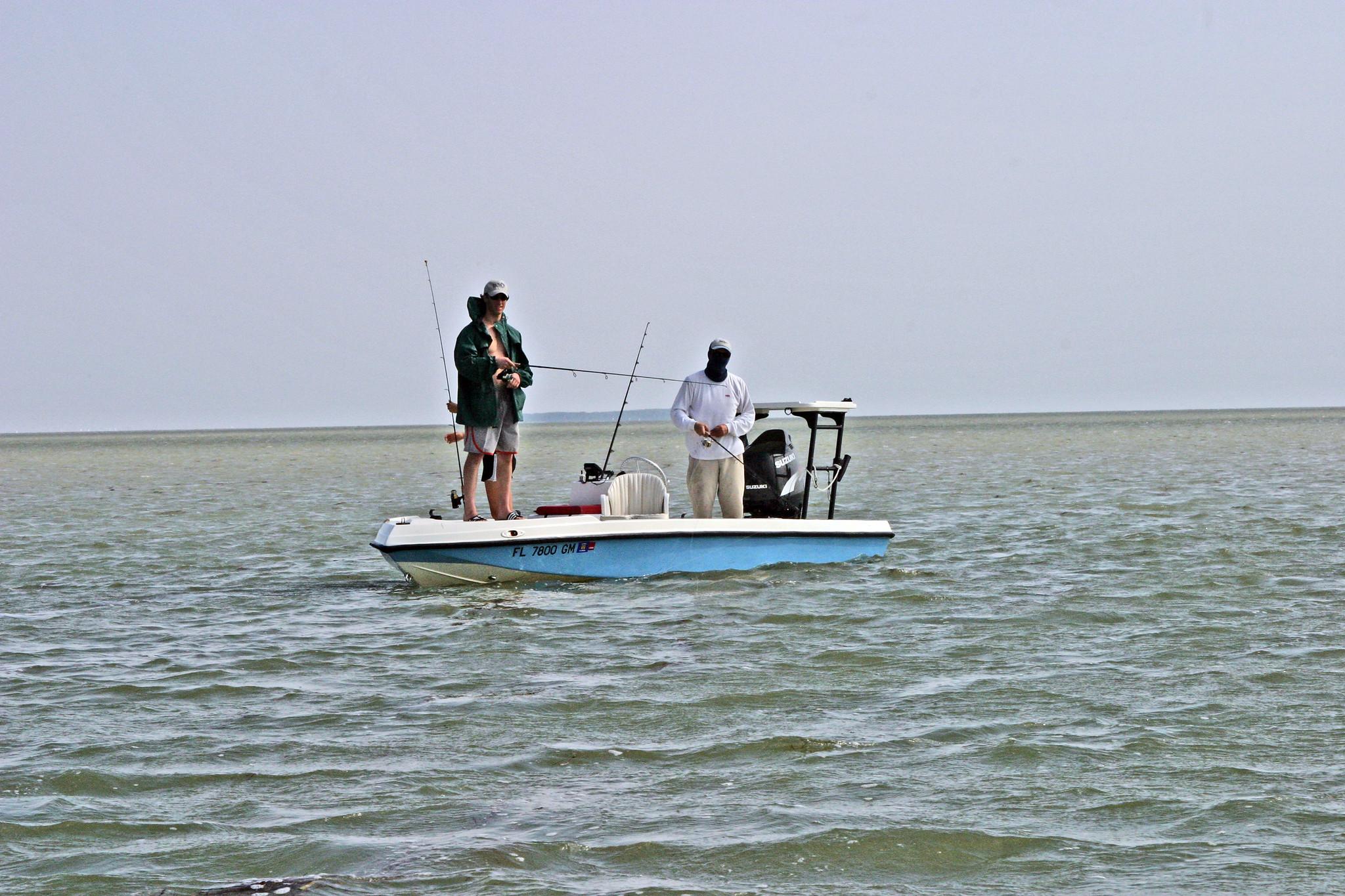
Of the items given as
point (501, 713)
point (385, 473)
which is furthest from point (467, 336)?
point (385, 473)

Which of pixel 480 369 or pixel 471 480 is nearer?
pixel 480 369

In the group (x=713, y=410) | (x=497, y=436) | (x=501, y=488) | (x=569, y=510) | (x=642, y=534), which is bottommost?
(x=642, y=534)

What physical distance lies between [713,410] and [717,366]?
39 cm

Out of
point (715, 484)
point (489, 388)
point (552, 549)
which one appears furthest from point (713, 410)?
point (489, 388)

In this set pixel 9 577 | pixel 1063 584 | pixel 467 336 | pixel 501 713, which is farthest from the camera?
pixel 9 577

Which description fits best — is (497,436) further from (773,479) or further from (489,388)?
(773,479)

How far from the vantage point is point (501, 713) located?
7.89 metres

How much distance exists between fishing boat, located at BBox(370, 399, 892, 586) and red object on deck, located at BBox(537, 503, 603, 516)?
1 cm

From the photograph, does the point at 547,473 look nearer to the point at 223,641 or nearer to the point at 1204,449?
the point at 1204,449

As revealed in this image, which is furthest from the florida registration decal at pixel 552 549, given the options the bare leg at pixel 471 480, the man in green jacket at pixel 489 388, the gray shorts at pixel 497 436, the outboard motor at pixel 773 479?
the outboard motor at pixel 773 479

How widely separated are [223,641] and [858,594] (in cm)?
503

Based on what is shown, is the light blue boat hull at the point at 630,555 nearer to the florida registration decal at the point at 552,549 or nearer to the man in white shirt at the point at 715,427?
the florida registration decal at the point at 552,549

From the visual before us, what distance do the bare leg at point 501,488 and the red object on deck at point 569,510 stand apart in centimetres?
56

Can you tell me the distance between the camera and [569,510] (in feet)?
43.9
